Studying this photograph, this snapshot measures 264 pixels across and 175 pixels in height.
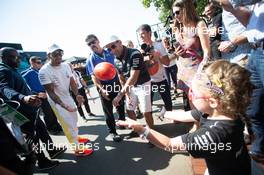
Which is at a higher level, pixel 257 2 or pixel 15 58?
pixel 257 2

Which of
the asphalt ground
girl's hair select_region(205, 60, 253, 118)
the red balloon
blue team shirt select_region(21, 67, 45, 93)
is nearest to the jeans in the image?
girl's hair select_region(205, 60, 253, 118)

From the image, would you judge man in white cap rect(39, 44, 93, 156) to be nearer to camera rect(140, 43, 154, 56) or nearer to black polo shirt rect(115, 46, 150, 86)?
black polo shirt rect(115, 46, 150, 86)

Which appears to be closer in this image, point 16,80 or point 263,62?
point 263,62

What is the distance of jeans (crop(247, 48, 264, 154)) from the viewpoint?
2513mm

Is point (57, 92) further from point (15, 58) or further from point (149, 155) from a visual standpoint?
point (149, 155)

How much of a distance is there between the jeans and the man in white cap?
310 cm

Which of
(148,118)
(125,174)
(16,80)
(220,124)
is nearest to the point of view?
(220,124)

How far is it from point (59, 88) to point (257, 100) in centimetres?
335

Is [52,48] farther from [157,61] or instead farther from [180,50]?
[180,50]

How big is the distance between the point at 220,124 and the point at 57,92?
3508mm

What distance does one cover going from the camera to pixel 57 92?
4508 mm

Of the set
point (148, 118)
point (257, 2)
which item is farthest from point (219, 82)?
point (148, 118)

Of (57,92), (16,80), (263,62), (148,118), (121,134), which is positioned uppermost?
(263,62)

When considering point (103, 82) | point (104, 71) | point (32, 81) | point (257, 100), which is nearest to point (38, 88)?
point (32, 81)
